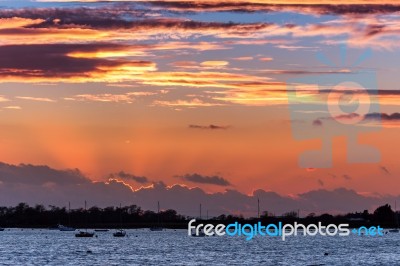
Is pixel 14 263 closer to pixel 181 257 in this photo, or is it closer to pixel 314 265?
pixel 181 257

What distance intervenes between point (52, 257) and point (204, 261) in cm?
2779

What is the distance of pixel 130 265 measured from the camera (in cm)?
13488

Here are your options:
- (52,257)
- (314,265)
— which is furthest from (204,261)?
(52,257)

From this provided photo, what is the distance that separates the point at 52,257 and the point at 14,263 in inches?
718

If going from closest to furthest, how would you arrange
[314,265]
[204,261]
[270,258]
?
[314,265], [204,261], [270,258]

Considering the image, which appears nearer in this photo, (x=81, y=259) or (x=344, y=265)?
(x=344, y=265)

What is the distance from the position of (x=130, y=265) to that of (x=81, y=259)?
18332mm

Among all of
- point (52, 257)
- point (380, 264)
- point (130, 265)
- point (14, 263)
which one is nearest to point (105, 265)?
point (130, 265)

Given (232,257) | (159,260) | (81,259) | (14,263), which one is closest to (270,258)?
(232,257)

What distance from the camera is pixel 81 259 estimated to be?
5950 inches

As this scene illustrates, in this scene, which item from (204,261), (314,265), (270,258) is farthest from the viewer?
(270,258)

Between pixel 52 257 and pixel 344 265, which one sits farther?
pixel 52 257

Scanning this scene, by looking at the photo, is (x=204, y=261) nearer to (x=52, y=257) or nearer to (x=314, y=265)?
(x=314, y=265)

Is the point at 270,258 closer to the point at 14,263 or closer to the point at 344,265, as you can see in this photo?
the point at 344,265
